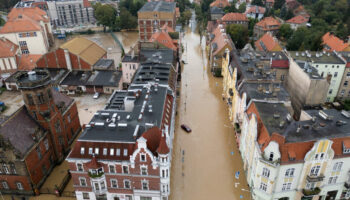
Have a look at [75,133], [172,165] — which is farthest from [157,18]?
[172,165]

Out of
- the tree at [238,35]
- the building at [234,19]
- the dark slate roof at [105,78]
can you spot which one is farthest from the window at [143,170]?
the building at [234,19]

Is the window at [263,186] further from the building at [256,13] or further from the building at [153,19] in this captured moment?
the building at [256,13]

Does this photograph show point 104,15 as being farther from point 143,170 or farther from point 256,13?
point 143,170

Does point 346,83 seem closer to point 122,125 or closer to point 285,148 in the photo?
point 285,148

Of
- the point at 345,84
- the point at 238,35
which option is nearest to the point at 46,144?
the point at 345,84

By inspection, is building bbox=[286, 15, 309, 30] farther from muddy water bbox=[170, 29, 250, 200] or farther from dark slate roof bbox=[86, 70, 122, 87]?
dark slate roof bbox=[86, 70, 122, 87]

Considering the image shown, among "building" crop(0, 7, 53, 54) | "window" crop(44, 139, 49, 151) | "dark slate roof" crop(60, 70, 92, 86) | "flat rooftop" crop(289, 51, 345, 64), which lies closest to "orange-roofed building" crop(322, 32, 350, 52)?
"flat rooftop" crop(289, 51, 345, 64)
